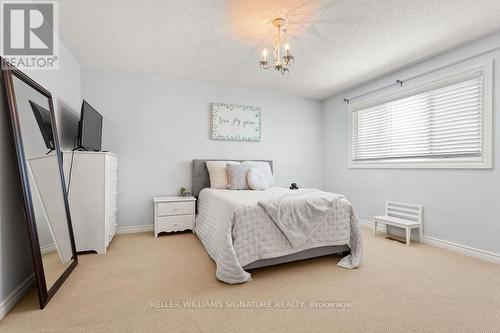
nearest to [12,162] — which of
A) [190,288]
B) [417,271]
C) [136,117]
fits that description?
[190,288]

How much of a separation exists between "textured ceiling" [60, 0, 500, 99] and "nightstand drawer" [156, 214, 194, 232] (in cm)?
221

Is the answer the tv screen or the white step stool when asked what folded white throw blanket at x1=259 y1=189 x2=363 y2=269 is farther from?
the tv screen

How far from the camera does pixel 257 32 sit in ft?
8.32

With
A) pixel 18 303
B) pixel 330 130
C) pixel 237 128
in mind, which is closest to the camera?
pixel 18 303

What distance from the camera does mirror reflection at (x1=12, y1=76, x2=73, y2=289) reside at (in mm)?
1836

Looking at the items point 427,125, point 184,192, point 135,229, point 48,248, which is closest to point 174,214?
point 184,192

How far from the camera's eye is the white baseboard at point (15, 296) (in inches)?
62.7

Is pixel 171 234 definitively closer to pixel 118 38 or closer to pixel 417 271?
pixel 118 38

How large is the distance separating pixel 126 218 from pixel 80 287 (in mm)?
1771

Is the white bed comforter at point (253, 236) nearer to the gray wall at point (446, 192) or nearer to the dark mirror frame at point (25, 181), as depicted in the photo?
the dark mirror frame at point (25, 181)

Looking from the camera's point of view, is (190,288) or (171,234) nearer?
(190,288)

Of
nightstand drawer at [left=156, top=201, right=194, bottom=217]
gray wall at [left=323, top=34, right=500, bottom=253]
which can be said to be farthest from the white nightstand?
gray wall at [left=323, top=34, right=500, bottom=253]

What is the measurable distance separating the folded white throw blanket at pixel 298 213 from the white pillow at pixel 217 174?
1482 millimetres

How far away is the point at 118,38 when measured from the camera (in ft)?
8.84
